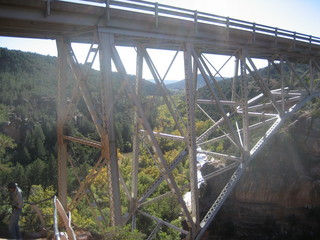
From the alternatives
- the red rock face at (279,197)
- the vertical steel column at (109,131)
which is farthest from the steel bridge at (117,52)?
the red rock face at (279,197)

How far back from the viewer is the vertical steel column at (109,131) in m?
5.89

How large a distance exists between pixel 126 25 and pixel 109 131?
2.51 metres

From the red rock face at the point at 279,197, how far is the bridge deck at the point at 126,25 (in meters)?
9.15

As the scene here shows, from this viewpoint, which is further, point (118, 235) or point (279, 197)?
point (279, 197)

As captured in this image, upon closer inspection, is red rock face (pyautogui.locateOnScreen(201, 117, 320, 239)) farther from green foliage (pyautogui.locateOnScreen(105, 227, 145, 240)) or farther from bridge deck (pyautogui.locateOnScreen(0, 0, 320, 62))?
green foliage (pyautogui.locateOnScreen(105, 227, 145, 240))

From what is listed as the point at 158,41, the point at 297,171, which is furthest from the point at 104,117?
the point at 297,171

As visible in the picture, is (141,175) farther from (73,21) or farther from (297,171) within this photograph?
(73,21)

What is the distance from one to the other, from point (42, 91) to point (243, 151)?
8034 cm

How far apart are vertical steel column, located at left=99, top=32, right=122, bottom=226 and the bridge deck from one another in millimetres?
599

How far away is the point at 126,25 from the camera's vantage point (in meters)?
6.51

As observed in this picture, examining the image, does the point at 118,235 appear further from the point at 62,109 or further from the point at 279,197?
the point at 279,197

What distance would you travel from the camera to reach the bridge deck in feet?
17.9

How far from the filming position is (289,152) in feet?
55.2

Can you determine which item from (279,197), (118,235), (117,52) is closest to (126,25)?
(117,52)
